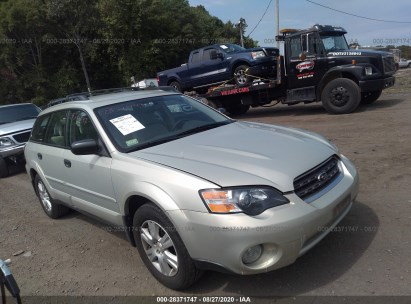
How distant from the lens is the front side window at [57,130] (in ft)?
14.4

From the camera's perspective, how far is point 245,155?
123 inches

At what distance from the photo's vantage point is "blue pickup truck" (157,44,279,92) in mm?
12000

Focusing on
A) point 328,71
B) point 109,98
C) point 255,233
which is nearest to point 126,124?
point 109,98

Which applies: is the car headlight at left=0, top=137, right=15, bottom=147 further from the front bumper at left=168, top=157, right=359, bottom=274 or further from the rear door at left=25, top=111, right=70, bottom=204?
the front bumper at left=168, top=157, right=359, bottom=274

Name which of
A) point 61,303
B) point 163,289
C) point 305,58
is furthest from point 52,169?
point 305,58

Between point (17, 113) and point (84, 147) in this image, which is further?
point (17, 113)

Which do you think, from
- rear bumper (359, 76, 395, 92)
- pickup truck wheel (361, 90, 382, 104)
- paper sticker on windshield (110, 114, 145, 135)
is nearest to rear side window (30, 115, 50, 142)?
paper sticker on windshield (110, 114, 145, 135)

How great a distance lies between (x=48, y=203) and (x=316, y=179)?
3843mm

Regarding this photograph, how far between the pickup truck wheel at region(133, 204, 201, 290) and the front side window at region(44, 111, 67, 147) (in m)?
1.70

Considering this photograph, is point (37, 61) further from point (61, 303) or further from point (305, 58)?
point (61, 303)

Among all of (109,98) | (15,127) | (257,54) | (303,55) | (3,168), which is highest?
(257,54)

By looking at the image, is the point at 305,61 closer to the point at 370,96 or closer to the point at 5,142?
the point at 370,96

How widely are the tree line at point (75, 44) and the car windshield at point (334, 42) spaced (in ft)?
65.8

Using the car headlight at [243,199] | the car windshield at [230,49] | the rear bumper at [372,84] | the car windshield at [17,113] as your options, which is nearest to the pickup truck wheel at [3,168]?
the car windshield at [17,113]
